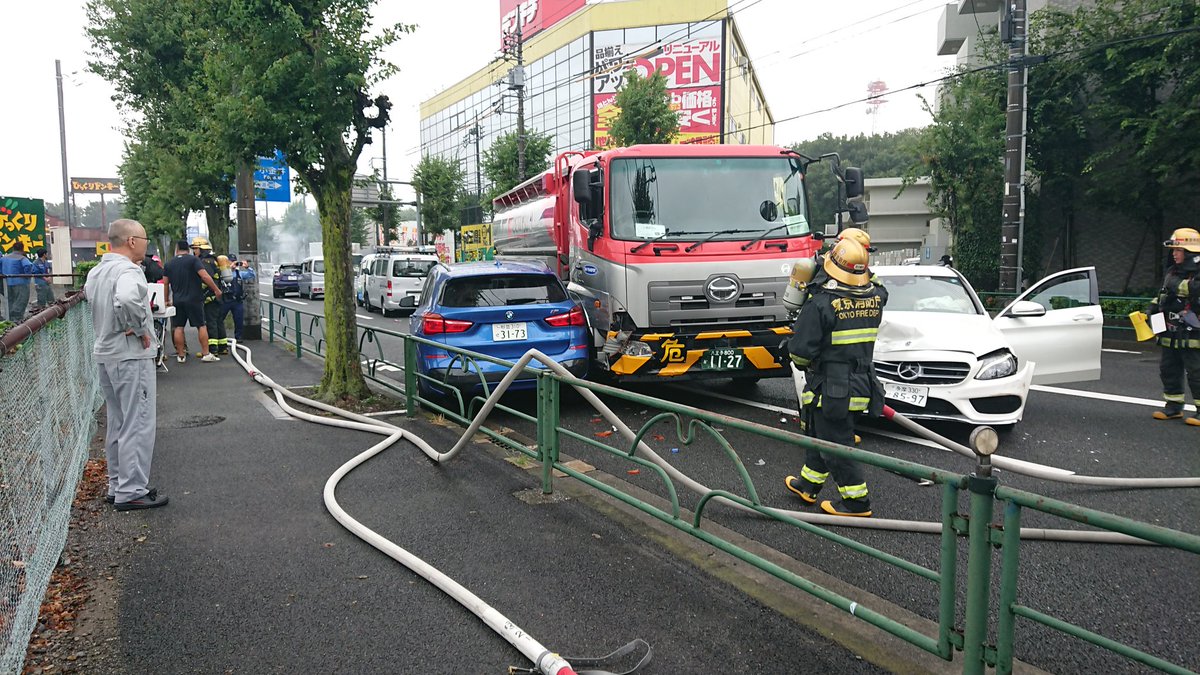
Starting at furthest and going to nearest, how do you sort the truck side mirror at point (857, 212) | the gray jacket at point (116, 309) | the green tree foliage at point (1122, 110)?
1. the green tree foliage at point (1122, 110)
2. the truck side mirror at point (857, 212)
3. the gray jacket at point (116, 309)

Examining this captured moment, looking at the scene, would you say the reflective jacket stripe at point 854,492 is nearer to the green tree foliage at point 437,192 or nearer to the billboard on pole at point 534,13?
the green tree foliage at point 437,192

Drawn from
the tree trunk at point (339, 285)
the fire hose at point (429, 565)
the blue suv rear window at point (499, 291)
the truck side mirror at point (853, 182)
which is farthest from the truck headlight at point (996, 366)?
the tree trunk at point (339, 285)

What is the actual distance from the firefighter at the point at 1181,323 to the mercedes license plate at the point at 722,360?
Result: 4136mm

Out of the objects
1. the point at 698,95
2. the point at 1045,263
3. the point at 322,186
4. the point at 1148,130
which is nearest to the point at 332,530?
the point at 322,186

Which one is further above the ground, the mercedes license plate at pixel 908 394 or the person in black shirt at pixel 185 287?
the person in black shirt at pixel 185 287

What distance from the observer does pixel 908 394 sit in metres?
6.87

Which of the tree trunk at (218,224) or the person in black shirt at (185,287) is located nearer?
the person in black shirt at (185,287)

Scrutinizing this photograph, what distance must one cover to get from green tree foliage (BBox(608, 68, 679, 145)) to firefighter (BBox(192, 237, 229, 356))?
16.8 m

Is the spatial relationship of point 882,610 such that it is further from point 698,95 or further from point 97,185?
point 97,185

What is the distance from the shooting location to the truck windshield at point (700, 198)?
27.2ft

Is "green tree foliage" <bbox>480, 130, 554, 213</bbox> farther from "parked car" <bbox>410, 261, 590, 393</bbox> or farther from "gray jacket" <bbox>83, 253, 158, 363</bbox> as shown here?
"gray jacket" <bbox>83, 253, 158, 363</bbox>

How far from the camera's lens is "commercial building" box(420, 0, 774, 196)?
44.8 meters

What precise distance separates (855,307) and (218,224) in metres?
19.9

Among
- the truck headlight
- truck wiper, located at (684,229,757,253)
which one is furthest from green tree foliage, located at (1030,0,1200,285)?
the truck headlight
